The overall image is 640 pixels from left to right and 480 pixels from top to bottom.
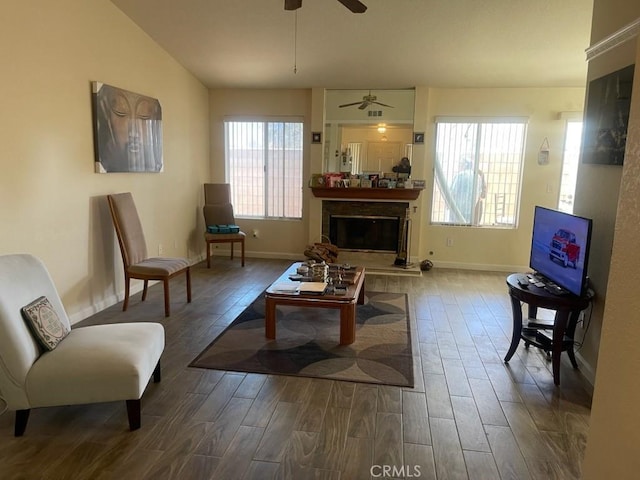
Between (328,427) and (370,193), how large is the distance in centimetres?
408

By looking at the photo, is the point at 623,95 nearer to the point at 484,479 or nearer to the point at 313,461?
the point at 484,479

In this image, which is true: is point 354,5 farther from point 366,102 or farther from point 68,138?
point 366,102

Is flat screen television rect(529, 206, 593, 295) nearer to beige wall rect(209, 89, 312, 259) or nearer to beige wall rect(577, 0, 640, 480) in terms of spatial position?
beige wall rect(577, 0, 640, 480)

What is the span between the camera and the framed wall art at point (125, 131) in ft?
12.7

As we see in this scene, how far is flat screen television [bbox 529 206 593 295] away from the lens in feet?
8.79

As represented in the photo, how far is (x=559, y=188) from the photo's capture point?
225 inches

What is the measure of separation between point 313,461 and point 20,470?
1.31 meters

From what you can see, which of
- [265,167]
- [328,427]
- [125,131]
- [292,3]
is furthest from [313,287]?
[265,167]

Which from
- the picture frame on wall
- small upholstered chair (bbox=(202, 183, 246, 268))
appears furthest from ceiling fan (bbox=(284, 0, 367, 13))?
small upholstered chair (bbox=(202, 183, 246, 268))

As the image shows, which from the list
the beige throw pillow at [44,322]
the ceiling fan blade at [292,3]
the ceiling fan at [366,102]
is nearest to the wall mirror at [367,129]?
the ceiling fan at [366,102]

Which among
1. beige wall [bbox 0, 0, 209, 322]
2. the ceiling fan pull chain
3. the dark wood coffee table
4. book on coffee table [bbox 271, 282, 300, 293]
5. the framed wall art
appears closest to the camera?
beige wall [bbox 0, 0, 209, 322]

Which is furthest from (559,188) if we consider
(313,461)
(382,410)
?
(313,461)

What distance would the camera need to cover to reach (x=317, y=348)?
3.29 metres

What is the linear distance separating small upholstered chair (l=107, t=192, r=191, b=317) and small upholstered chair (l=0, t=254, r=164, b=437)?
155cm
